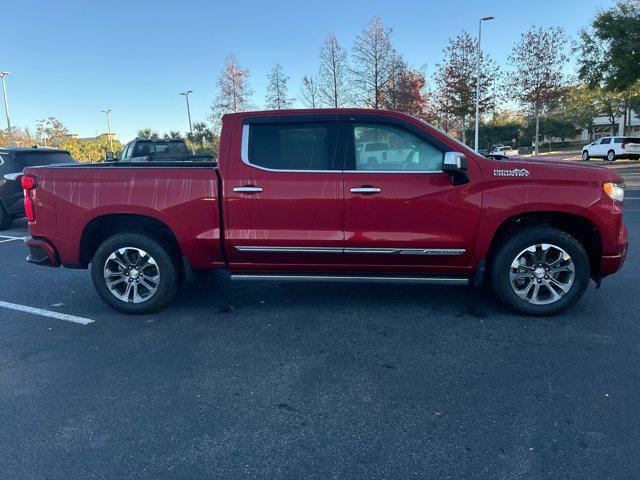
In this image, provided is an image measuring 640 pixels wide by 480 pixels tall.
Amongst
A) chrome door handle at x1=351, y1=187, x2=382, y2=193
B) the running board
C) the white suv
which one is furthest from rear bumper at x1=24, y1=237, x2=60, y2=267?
the white suv

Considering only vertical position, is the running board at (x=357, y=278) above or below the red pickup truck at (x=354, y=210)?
below

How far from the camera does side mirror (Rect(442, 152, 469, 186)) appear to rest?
3.96m

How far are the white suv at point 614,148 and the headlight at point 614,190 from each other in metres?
31.2

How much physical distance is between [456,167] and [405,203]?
54 centimetres

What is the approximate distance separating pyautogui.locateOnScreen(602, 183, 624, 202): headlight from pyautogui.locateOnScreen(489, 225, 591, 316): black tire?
0.49m

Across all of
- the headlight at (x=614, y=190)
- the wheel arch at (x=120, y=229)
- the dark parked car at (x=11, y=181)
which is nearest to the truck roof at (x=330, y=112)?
the wheel arch at (x=120, y=229)

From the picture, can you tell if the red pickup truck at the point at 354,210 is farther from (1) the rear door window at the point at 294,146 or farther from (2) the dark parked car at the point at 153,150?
(2) the dark parked car at the point at 153,150

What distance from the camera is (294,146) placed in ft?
14.4

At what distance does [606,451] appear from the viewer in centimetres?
246

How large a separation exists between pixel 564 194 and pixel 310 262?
7.77 feet

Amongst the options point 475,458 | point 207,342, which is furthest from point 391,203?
point 475,458

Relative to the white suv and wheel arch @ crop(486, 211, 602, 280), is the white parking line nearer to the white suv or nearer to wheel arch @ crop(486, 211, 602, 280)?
wheel arch @ crop(486, 211, 602, 280)

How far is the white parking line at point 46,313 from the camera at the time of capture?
15.0 ft

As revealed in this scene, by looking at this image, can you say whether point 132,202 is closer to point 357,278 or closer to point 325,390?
point 357,278
